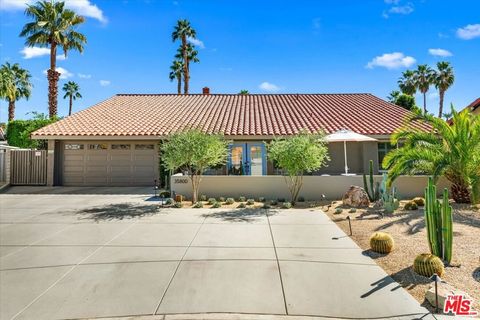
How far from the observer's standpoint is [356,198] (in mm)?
10898

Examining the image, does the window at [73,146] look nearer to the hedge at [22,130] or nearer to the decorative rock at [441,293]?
the hedge at [22,130]

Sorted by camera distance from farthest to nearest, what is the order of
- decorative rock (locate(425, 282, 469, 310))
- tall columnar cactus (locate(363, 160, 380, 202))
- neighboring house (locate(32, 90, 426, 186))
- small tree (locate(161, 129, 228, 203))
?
neighboring house (locate(32, 90, 426, 186)) → tall columnar cactus (locate(363, 160, 380, 202)) → small tree (locate(161, 129, 228, 203)) → decorative rock (locate(425, 282, 469, 310))

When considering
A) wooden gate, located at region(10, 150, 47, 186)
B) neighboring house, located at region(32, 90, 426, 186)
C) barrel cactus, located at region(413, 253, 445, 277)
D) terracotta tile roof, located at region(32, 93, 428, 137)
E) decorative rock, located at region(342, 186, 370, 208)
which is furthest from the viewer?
wooden gate, located at region(10, 150, 47, 186)

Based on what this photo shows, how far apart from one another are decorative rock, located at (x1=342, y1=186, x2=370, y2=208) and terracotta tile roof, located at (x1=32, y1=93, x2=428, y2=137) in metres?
6.10

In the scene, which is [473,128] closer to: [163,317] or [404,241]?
[404,241]

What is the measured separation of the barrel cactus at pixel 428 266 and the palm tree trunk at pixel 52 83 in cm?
2974

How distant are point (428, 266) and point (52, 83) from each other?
1197 inches

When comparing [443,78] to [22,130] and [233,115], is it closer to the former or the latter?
[233,115]

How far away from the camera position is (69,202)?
1192 cm

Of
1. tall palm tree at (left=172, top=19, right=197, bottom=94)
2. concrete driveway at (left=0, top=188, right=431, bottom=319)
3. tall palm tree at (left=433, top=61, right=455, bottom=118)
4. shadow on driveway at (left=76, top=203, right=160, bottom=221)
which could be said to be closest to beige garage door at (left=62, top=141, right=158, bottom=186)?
shadow on driveway at (left=76, top=203, right=160, bottom=221)

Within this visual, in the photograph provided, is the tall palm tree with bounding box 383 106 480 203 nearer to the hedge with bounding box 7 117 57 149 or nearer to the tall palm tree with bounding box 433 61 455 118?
the hedge with bounding box 7 117 57 149

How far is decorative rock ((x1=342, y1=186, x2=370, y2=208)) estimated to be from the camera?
10766 mm

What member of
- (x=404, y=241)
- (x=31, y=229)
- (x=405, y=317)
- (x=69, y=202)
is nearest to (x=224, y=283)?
(x=405, y=317)

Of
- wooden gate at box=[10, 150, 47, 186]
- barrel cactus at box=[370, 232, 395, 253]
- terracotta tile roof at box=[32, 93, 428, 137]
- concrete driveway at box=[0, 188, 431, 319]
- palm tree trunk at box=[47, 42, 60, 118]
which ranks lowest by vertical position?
concrete driveway at box=[0, 188, 431, 319]
